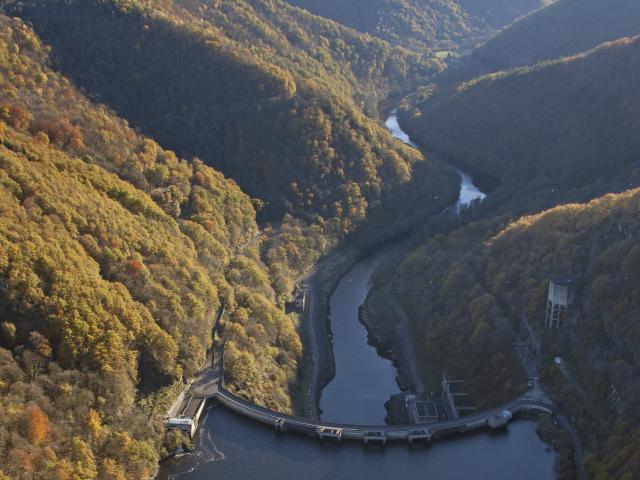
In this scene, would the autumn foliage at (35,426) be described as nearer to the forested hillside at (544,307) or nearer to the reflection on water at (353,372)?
the reflection on water at (353,372)

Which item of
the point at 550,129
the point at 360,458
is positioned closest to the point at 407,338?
the point at 360,458

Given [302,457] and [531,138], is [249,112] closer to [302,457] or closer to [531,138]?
[531,138]

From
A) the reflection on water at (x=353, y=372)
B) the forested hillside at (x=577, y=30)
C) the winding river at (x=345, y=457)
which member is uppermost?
the forested hillside at (x=577, y=30)

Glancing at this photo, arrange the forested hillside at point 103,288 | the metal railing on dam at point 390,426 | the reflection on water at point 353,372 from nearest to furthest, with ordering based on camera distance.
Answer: the forested hillside at point 103,288 → the metal railing on dam at point 390,426 → the reflection on water at point 353,372

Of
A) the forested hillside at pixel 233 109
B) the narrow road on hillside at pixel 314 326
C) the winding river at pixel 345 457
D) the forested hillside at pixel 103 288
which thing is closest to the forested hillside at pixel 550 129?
the forested hillside at pixel 233 109

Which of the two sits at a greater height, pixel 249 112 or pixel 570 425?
pixel 249 112

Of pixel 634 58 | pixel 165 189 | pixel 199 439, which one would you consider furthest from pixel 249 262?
pixel 634 58

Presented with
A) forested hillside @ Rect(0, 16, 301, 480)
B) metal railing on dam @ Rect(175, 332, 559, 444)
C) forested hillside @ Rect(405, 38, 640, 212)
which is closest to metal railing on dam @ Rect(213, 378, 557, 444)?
metal railing on dam @ Rect(175, 332, 559, 444)
